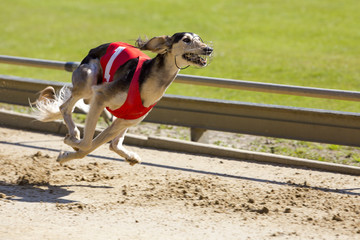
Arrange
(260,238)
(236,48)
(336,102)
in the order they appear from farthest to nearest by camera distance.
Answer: (236,48) → (336,102) → (260,238)

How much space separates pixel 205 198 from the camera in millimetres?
5816

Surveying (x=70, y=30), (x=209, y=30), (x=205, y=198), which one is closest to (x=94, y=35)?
(x=70, y=30)

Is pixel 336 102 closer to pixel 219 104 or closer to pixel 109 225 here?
pixel 219 104

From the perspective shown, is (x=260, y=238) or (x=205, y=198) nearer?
(x=260, y=238)

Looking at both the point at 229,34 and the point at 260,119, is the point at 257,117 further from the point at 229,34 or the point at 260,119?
the point at 229,34

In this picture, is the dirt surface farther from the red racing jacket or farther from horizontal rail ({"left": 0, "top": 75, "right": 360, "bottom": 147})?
the red racing jacket

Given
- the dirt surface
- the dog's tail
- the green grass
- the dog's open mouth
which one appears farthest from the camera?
the green grass

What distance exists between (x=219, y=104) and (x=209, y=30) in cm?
1067

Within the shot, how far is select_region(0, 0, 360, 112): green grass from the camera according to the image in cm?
1284

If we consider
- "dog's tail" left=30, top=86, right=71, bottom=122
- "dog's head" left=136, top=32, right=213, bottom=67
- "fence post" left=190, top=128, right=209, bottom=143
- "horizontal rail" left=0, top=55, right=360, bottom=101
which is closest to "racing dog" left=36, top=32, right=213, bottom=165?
"dog's head" left=136, top=32, right=213, bottom=67

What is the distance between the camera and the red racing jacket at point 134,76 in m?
5.70

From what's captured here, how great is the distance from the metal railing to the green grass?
10.3ft

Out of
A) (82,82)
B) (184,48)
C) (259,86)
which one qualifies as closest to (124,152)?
(82,82)

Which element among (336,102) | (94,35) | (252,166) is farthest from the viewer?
(94,35)
